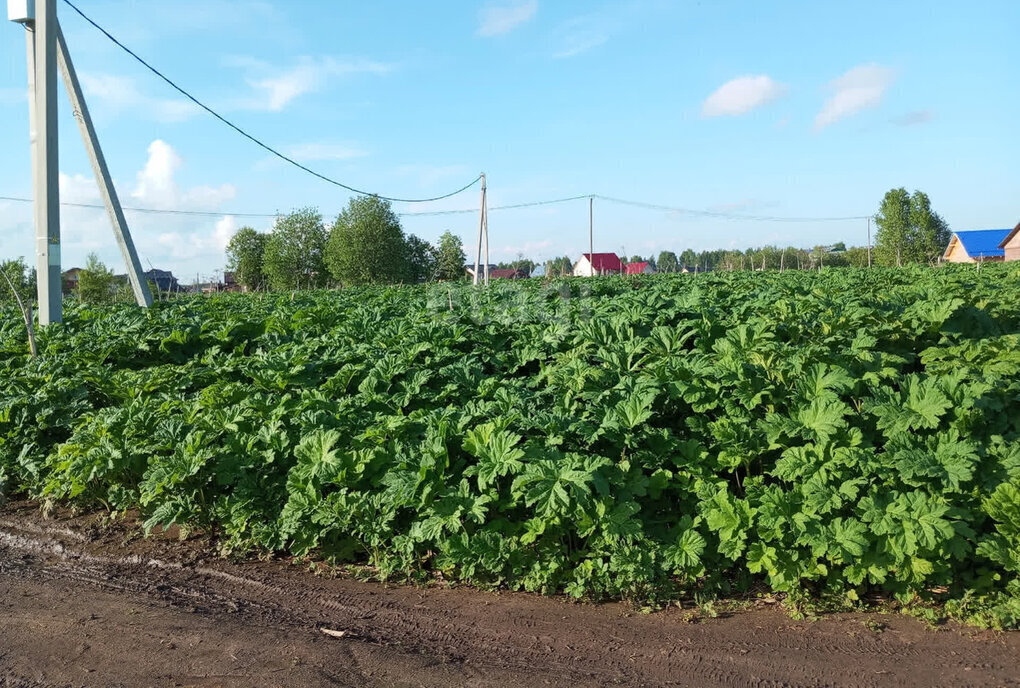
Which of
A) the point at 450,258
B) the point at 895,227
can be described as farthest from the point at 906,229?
the point at 450,258

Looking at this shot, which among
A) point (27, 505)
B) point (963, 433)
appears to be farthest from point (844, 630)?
point (27, 505)

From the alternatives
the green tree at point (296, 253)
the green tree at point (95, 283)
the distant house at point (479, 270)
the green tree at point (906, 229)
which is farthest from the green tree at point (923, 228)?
the green tree at point (95, 283)

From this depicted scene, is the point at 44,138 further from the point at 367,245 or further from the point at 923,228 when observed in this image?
the point at 923,228

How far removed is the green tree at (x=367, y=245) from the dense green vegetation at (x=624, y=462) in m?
61.8

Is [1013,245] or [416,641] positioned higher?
[1013,245]

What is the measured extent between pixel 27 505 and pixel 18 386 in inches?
56.8

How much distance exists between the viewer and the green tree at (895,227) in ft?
234

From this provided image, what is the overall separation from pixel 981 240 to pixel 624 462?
75.9 metres

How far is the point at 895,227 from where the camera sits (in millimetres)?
71938

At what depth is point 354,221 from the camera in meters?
68.4

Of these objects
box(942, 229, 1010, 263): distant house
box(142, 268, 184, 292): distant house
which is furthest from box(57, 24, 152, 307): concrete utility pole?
box(942, 229, 1010, 263): distant house

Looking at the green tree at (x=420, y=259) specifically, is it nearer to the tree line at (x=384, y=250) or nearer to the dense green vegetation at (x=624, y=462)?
the tree line at (x=384, y=250)

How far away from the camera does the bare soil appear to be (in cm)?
306

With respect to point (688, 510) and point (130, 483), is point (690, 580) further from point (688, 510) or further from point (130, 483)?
point (130, 483)
